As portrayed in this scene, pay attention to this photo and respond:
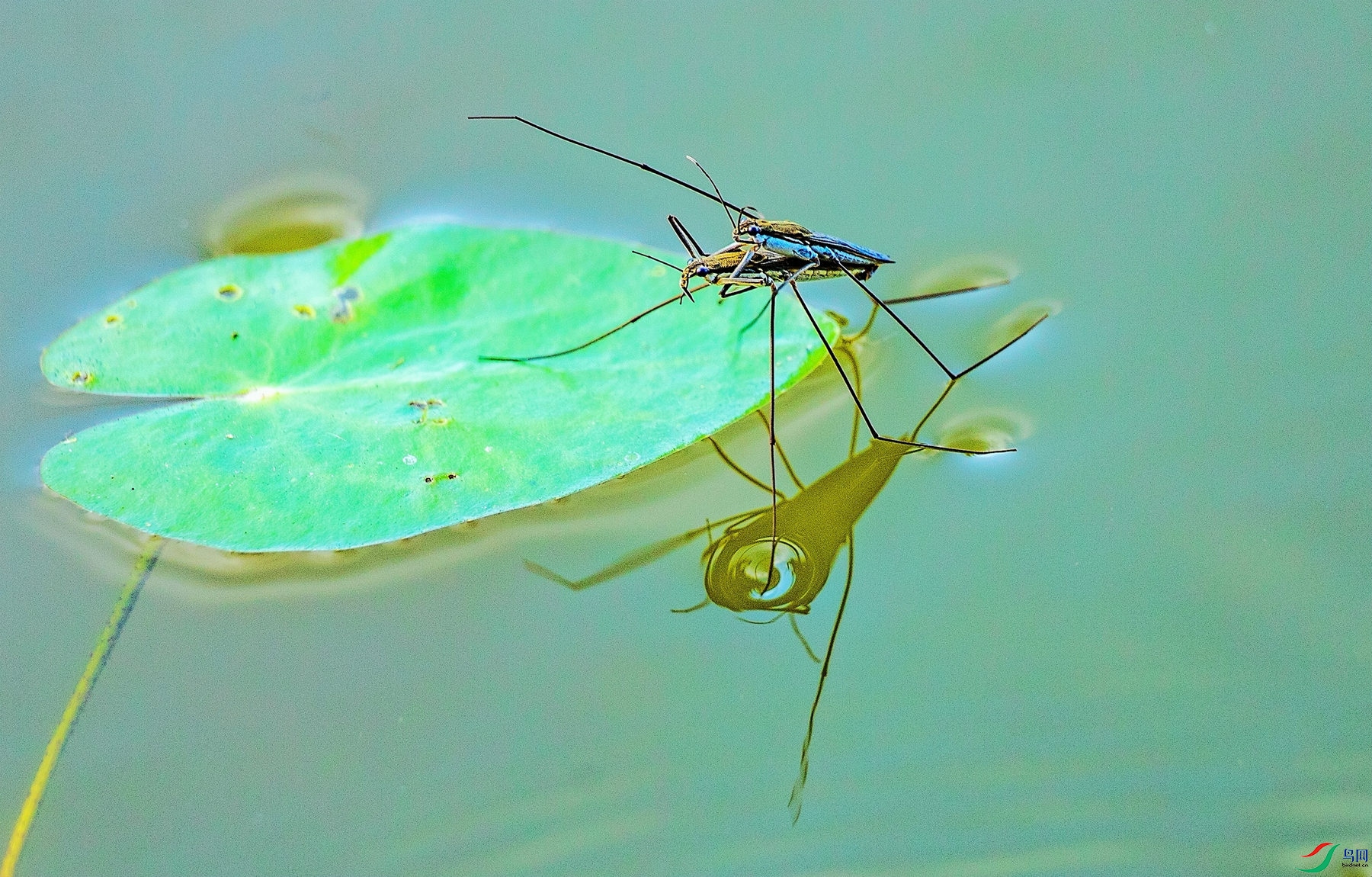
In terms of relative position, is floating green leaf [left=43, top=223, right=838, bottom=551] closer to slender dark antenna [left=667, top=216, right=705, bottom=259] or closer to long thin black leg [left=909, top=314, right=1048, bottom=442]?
slender dark antenna [left=667, top=216, right=705, bottom=259]

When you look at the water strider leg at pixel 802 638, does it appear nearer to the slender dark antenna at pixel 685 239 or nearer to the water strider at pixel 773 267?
the water strider at pixel 773 267

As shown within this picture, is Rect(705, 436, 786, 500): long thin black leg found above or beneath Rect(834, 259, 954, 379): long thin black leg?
beneath

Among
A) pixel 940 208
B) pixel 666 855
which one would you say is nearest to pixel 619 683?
pixel 666 855

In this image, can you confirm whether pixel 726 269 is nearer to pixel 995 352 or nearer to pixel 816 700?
pixel 995 352
